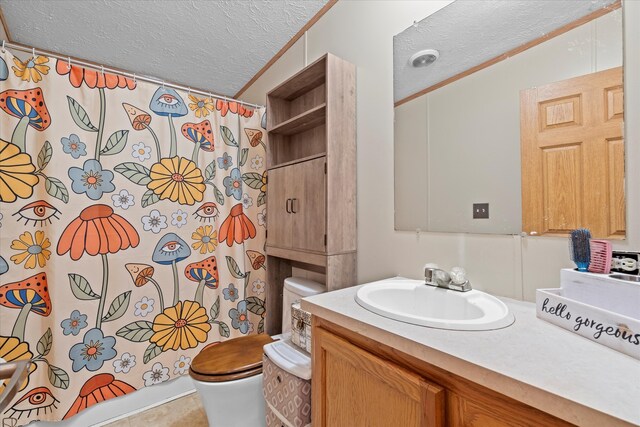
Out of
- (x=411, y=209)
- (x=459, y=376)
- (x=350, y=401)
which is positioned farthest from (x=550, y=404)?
(x=411, y=209)

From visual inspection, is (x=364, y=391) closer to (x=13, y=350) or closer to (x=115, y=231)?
(x=115, y=231)

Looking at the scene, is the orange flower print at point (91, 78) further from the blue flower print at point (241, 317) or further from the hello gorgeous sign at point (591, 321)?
the hello gorgeous sign at point (591, 321)

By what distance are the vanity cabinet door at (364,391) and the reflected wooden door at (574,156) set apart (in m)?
0.67

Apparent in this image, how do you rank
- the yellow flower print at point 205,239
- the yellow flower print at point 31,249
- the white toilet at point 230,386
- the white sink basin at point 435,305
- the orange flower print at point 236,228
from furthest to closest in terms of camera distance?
the orange flower print at point 236,228 → the yellow flower print at point 205,239 → the yellow flower print at point 31,249 → the white toilet at point 230,386 → the white sink basin at point 435,305

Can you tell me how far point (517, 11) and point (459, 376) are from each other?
3.90 ft

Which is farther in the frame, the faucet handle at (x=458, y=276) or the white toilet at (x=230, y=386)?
the white toilet at (x=230, y=386)

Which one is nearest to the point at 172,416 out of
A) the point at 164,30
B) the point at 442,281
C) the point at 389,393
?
the point at 389,393

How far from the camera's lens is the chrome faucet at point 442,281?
1009 mm

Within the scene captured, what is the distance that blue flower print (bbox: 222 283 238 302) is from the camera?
201cm

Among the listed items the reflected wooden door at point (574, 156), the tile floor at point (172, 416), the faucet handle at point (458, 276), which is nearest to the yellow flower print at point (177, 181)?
the tile floor at point (172, 416)

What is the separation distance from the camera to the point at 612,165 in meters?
0.80

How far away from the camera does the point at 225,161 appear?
204cm

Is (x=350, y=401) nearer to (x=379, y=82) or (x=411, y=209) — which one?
(x=411, y=209)

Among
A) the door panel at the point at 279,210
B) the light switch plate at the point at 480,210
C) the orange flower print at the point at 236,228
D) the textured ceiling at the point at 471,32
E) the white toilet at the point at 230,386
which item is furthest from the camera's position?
the orange flower print at the point at 236,228
